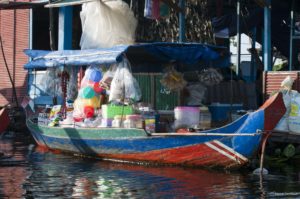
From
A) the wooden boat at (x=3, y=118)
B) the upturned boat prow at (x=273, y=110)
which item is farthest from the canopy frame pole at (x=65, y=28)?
the upturned boat prow at (x=273, y=110)

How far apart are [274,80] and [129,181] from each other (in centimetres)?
534

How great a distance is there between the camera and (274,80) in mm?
15531

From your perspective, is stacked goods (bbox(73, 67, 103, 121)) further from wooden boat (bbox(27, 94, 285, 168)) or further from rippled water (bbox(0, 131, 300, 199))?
rippled water (bbox(0, 131, 300, 199))

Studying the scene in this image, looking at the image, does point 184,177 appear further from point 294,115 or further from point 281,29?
point 281,29

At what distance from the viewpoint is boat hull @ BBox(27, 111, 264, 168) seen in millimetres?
12195

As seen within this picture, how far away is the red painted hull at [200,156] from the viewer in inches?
487

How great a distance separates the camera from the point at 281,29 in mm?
19828

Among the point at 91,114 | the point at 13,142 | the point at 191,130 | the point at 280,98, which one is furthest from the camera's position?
the point at 13,142

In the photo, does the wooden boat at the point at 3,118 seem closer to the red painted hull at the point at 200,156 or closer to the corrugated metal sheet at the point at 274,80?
the red painted hull at the point at 200,156

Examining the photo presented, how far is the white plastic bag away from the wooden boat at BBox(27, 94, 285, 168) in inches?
106

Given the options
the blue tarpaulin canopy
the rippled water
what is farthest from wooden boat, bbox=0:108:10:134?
the blue tarpaulin canopy

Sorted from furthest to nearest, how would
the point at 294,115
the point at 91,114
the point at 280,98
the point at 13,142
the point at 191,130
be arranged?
the point at 13,142 → the point at 91,114 → the point at 294,115 → the point at 191,130 → the point at 280,98

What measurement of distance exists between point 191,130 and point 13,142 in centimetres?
794

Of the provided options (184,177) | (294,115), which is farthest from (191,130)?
(294,115)
